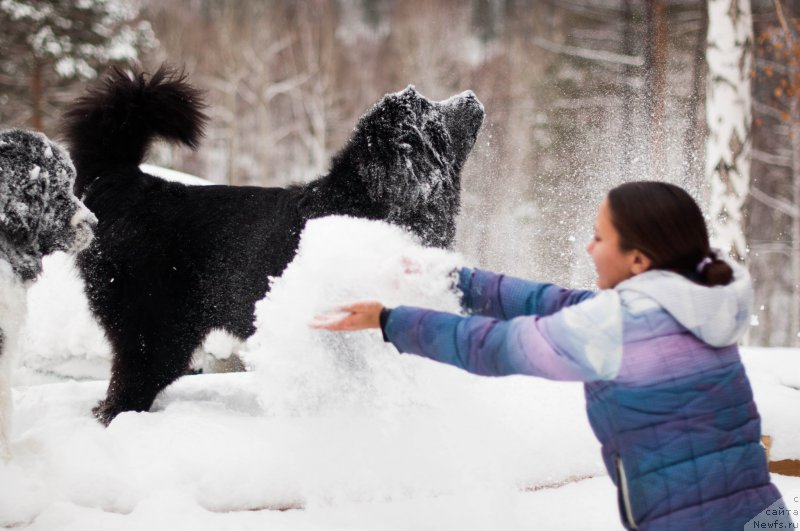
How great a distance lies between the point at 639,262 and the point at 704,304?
0.20 m

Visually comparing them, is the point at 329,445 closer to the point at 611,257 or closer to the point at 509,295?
the point at 509,295

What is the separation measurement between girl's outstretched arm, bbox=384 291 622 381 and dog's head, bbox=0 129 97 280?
5.06ft

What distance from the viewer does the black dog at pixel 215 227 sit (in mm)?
2604

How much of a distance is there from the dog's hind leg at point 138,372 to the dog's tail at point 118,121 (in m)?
0.80

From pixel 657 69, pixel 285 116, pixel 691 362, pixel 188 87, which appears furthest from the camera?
pixel 285 116

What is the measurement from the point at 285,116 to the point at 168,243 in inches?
798

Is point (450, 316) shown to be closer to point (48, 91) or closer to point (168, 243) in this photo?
point (168, 243)

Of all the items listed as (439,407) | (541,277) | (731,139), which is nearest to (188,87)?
(439,407)

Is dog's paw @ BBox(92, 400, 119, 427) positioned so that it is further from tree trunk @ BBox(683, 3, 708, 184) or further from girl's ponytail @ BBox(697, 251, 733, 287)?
tree trunk @ BBox(683, 3, 708, 184)

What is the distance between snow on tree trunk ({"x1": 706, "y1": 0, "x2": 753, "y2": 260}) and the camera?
6.02 meters

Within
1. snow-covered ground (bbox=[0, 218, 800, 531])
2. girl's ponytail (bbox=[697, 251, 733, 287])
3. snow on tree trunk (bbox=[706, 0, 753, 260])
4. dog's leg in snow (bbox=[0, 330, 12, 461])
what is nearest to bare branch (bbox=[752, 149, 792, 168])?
snow on tree trunk (bbox=[706, 0, 753, 260])

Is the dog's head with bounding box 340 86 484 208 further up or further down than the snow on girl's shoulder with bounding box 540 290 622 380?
further up

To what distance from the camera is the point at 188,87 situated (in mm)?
3014

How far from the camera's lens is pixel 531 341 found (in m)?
1.53
